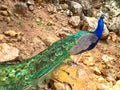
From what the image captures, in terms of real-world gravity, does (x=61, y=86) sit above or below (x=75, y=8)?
below

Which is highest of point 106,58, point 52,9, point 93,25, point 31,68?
point 52,9

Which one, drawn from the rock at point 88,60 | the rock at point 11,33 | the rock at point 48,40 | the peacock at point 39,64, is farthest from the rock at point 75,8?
the peacock at point 39,64

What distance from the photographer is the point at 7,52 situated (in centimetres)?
498

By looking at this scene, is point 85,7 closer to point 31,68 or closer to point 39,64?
point 39,64

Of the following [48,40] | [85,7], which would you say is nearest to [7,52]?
[48,40]

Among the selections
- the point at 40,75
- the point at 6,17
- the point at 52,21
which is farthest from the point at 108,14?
the point at 40,75

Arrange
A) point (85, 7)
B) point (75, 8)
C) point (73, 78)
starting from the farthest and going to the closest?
point (85, 7)
point (75, 8)
point (73, 78)

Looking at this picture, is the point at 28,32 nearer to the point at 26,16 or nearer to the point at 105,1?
the point at 26,16

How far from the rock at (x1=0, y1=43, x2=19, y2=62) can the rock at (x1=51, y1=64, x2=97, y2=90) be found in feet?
2.66

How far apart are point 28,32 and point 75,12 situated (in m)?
1.67

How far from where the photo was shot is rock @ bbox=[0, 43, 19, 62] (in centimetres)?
487

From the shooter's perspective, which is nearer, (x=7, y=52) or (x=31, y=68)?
(x=31, y=68)

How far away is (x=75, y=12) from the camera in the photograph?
742 centimetres

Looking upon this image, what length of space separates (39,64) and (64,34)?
2272 millimetres
